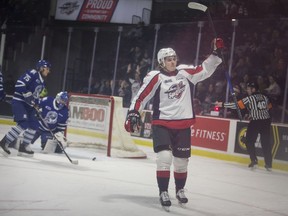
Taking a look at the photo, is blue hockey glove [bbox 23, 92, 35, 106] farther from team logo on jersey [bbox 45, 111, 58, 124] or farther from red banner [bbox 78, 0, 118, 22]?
red banner [bbox 78, 0, 118, 22]

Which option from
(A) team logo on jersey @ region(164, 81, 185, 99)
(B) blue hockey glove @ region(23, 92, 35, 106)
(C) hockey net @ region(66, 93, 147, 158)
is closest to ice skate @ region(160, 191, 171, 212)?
(A) team logo on jersey @ region(164, 81, 185, 99)

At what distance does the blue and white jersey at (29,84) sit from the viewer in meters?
5.25

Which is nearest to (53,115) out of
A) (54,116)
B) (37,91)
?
(54,116)

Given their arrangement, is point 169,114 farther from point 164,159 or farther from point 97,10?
point 97,10

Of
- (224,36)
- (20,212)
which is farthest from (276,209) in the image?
→ (224,36)

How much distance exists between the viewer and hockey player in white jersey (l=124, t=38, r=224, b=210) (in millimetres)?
3344

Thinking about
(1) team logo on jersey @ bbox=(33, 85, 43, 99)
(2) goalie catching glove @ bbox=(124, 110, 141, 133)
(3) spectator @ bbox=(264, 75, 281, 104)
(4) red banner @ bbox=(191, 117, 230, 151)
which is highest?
(3) spectator @ bbox=(264, 75, 281, 104)

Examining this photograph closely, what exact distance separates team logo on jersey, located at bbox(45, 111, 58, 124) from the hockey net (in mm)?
867

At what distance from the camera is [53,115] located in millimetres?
6348

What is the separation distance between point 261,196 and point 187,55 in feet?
21.6

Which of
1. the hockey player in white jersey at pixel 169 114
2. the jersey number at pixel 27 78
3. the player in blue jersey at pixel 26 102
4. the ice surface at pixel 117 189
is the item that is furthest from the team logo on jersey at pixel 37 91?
the hockey player in white jersey at pixel 169 114

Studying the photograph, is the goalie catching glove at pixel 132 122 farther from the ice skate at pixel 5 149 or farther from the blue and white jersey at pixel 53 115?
the blue and white jersey at pixel 53 115

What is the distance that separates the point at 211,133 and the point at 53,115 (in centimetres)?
286

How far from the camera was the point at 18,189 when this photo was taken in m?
3.34
